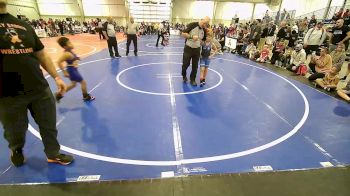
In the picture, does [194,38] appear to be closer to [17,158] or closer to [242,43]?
[17,158]

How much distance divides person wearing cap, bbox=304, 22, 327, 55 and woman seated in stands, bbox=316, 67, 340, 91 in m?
2.81

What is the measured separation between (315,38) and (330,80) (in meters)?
3.13

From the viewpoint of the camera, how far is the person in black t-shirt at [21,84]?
7.59 ft

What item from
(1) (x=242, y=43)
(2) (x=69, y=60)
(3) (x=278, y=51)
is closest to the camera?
(2) (x=69, y=60)

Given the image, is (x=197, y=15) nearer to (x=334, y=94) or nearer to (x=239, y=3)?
(x=239, y=3)

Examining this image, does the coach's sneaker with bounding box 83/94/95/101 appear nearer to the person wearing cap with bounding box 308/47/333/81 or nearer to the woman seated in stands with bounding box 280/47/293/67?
the person wearing cap with bounding box 308/47/333/81

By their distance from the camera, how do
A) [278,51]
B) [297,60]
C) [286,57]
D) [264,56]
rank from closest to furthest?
[297,60]
[286,57]
[278,51]
[264,56]

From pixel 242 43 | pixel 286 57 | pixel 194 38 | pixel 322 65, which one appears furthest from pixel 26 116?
pixel 242 43

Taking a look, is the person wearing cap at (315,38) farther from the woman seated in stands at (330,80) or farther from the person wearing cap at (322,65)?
the woman seated in stands at (330,80)

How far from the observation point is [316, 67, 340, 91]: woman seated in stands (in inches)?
261

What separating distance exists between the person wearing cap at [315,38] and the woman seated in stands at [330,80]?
281 cm

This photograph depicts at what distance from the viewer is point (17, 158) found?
3023 mm

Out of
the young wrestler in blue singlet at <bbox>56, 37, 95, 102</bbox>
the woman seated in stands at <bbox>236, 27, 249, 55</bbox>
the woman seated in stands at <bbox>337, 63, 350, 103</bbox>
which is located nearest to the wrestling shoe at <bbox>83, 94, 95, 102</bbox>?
the young wrestler in blue singlet at <bbox>56, 37, 95, 102</bbox>

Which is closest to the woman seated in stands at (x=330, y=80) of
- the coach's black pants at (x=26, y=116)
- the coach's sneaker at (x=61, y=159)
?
the coach's sneaker at (x=61, y=159)
